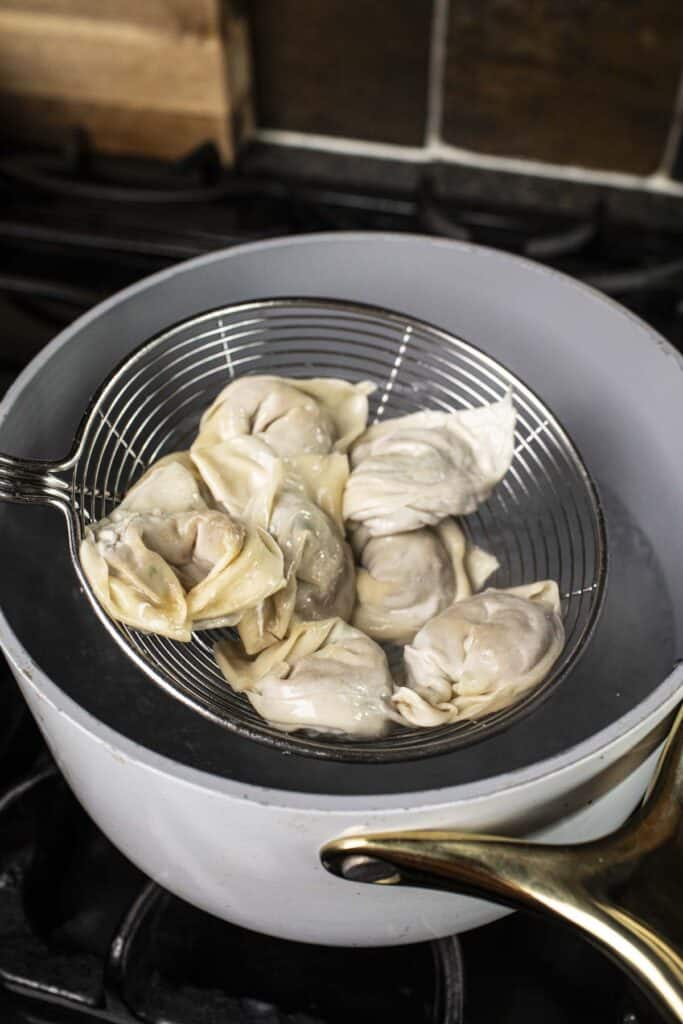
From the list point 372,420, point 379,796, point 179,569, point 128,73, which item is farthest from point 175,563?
point 128,73

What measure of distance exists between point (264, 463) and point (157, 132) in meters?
0.59

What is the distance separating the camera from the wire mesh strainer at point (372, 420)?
608 mm

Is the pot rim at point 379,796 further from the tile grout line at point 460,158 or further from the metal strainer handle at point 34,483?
the tile grout line at point 460,158

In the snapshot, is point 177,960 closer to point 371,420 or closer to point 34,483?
point 34,483

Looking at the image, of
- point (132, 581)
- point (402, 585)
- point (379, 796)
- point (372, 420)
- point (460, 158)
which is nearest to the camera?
point (379, 796)

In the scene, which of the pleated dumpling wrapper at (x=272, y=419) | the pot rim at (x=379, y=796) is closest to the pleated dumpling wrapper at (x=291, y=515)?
the pleated dumpling wrapper at (x=272, y=419)

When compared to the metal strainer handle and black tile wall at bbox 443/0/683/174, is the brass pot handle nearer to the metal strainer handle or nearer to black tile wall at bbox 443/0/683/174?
the metal strainer handle

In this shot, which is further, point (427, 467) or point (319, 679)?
point (427, 467)

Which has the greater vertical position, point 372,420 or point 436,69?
point 436,69

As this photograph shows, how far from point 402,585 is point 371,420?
24cm

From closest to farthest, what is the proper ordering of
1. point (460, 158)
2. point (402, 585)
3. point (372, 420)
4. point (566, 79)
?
point (402, 585) < point (372, 420) < point (566, 79) < point (460, 158)

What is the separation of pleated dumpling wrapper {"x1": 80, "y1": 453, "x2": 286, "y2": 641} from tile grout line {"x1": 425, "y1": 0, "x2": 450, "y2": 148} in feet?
2.03

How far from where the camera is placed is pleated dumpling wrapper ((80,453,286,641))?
1.89 feet

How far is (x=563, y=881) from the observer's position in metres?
0.47
